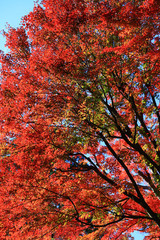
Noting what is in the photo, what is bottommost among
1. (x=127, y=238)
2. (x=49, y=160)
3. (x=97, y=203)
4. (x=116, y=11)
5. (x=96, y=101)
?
(x=127, y=238)

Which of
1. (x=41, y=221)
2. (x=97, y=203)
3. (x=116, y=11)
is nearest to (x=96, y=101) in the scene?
(x=116, y=11)

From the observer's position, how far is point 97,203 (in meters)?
6.46

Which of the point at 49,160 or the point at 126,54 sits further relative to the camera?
the point at 49,160

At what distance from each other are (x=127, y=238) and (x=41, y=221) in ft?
16.8

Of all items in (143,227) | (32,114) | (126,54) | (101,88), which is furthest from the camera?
(143,227)

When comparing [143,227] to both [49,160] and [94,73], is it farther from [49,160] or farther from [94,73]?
[94,73]

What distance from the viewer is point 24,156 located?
6.60 metres

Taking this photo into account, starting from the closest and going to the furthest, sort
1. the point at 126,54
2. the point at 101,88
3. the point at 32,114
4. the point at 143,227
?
1. the point at 126,54
2. the point at 101,88
3. the point at 32,114
4. the point at 143,227

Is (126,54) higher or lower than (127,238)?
higher

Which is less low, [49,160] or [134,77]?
[134,77]

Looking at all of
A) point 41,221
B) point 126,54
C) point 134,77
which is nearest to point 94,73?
point 126,54

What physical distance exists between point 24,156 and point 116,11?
618 centimetres

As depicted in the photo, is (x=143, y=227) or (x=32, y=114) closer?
(x=32, y=114)

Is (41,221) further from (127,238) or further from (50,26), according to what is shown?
(50,26)
